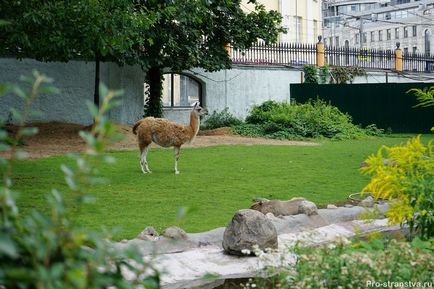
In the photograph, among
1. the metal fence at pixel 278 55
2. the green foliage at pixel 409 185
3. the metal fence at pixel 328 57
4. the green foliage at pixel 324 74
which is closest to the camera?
the green foliage at pixel 409 185

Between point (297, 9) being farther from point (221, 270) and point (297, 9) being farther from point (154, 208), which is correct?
point (221, 270)

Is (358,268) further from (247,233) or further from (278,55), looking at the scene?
(278,55)

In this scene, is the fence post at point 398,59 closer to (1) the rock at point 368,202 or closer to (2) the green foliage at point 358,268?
(1) the rock at point 368,202

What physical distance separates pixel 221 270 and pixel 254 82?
24.3 metres

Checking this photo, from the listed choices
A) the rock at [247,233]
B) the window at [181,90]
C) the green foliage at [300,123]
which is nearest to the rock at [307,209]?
the rock at [247,233]

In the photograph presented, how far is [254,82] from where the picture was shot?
32.6 metres

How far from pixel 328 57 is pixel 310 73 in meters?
3.89

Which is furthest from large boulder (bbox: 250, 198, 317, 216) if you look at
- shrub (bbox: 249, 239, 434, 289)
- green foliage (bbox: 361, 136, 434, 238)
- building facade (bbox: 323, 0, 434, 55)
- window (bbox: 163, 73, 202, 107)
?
building facade (bbox: 323, 0, 434, 55)

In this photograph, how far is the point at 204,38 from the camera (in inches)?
1045

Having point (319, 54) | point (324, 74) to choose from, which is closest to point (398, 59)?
point (319, 54)

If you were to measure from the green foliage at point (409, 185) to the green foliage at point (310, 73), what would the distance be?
27292 mm

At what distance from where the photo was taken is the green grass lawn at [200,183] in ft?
36.7

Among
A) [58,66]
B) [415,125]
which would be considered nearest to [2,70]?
[58,66]

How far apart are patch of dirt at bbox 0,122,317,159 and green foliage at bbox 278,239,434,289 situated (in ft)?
43.9
